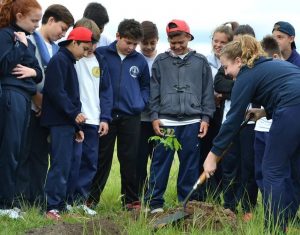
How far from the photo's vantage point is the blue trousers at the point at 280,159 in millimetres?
5137

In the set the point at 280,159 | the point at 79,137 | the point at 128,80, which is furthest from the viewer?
the point at 128,80

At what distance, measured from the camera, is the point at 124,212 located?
6211mm

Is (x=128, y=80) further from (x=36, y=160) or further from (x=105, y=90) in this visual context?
(x=36, y=160)

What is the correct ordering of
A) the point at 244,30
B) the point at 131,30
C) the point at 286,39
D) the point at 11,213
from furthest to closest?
the point at 244,30 < the point at 286,39 < the point at 131,30 < the point at 11,213

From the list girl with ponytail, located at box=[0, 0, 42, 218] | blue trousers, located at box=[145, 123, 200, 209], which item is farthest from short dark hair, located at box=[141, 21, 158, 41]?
girl with ponytail, located at box=[0, 0, 42, 218]

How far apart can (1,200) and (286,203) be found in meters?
2.52

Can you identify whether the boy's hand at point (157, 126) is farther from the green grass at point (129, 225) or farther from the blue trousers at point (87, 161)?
the green grass at point (129, 225)

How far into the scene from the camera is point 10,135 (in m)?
5.63

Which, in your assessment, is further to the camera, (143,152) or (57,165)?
(143,152)

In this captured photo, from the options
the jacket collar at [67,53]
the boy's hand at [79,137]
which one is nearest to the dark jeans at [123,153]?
the boy's hand at [79,137]

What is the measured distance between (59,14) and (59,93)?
36.8 inches

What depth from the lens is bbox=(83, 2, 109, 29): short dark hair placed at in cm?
719

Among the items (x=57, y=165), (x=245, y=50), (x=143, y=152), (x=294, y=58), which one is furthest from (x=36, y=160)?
(x=294, y=58)

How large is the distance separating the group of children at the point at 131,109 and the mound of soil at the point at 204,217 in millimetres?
330
